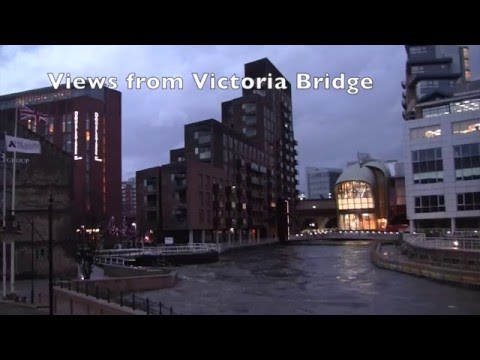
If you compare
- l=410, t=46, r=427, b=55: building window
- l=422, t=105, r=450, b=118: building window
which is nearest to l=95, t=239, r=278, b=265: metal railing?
l=422, t=105, r=450, b=118: building window

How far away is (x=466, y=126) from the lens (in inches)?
1928

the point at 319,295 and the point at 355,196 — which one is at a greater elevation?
the point at 355,196

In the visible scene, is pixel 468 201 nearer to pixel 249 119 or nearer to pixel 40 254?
pixel 40 254

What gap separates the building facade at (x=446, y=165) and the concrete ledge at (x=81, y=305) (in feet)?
129

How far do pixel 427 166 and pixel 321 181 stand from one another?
428ft

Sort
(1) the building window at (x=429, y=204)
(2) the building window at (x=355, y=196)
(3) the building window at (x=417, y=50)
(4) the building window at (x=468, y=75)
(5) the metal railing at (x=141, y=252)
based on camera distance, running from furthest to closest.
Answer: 1. (2) the building window at (x=355, y=196)
2. (3) the building window at (x=417, y=50)
3. (4) the building window at (x=468, y=75)
4. (1) the building window at (x=429, y=204)
5. (5) the metal railing at (x=141, y=252)

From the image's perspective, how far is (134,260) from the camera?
4225cm

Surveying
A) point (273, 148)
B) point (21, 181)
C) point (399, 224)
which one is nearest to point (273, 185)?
point (273, 148)

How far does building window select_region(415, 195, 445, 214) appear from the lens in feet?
168

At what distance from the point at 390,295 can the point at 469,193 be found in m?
32.3

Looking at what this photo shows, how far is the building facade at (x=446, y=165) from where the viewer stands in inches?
1918

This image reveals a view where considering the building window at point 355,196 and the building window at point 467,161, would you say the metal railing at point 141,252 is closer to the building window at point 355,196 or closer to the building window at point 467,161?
the building window at point 467,161

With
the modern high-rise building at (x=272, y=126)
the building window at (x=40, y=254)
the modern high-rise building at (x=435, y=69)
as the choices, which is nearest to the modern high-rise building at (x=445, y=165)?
the modern high-rise building at (x=435, y=69)

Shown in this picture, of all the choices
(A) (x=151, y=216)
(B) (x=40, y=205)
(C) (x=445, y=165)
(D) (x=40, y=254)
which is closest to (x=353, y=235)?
(A) (x=151, y=216)
